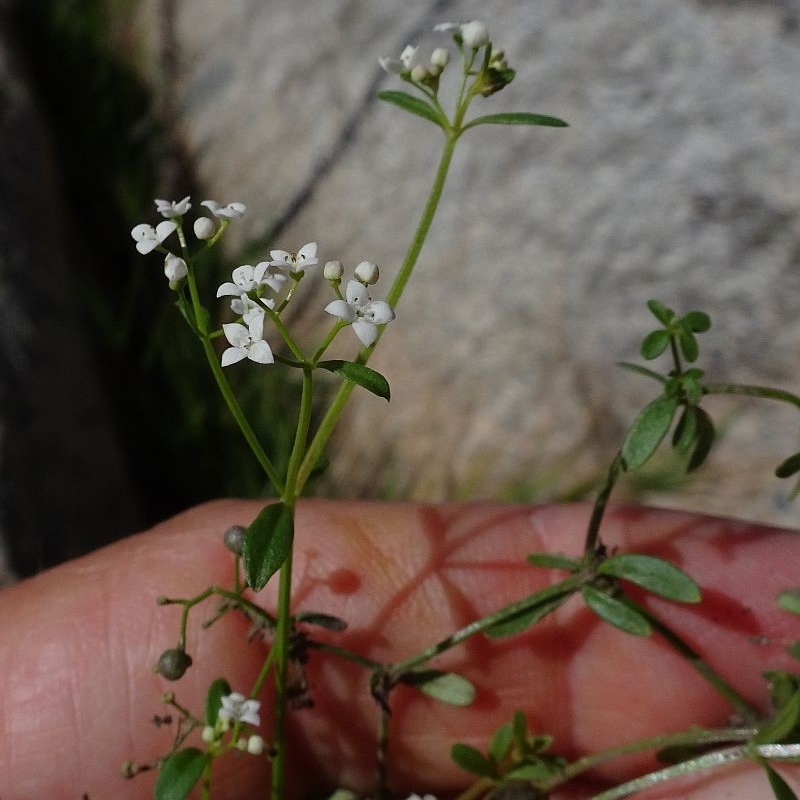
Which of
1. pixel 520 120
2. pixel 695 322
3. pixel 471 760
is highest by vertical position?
pixel 520 120

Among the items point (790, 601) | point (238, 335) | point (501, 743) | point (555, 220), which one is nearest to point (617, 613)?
point (501, 743)

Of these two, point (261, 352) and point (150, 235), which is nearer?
point (261, 352)

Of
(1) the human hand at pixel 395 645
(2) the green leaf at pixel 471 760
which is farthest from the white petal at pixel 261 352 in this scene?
(2) the green leaf at pixel 471 760

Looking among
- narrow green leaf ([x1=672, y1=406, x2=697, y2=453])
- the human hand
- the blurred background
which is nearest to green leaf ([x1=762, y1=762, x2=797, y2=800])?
the human hand

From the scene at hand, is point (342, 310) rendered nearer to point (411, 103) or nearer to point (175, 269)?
point (175, 269)

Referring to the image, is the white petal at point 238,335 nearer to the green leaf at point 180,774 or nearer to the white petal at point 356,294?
the white petal at point 356,294

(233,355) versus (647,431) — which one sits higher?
(233,355)

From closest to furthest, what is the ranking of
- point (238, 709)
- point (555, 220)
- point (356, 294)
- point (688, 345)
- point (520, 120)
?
point (356, 294), point (238, 709), point (520, 120), point (688, 345), point (555, 220)
